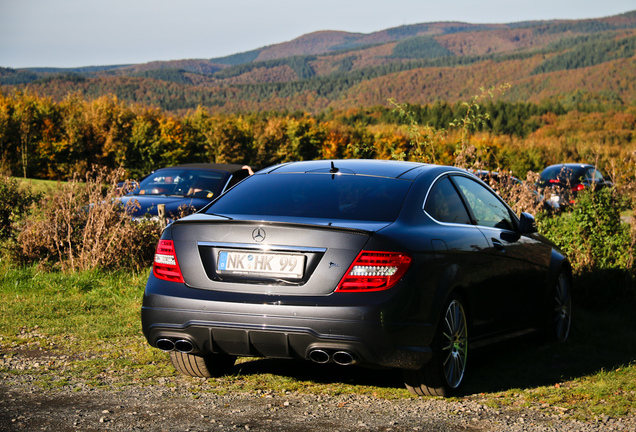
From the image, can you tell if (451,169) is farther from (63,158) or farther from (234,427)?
(63,158)

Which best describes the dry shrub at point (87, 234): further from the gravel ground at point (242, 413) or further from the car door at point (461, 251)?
the car door at point (461, 251)

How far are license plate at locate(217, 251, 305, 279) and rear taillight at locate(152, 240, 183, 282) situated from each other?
31cm

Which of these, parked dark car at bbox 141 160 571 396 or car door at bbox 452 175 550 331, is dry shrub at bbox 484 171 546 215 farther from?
parked dark car at bbox 141 160 571 396

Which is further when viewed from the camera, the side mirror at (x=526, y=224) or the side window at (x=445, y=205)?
the side mirror at (x=526, y=224)

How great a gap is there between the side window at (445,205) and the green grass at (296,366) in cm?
97

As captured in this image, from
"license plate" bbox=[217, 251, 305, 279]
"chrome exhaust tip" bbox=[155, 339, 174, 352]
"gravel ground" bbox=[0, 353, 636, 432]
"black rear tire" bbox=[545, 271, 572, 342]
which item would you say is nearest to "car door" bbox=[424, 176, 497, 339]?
"gravel ground" bbox=[0, 353, 636, 432]

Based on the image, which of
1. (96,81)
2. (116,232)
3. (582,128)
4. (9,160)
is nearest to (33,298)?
(116,232)

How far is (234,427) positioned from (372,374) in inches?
66.9

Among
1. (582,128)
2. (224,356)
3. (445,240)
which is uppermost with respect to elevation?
(445,240)

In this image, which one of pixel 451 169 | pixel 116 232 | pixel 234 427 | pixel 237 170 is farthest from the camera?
pixel 237 170

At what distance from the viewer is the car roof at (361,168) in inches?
209

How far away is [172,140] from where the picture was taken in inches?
1441

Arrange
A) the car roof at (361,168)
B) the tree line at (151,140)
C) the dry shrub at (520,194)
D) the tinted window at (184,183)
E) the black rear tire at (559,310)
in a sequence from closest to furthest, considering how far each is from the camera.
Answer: the car roof at (361,168) < the black rear tire at (559,310) < the dry shrub at (520,194) < the tinted window at (184,183) < the tree line at (151,140)

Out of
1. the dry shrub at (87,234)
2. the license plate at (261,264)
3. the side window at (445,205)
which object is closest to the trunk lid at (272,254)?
the license plate at (261,264)
